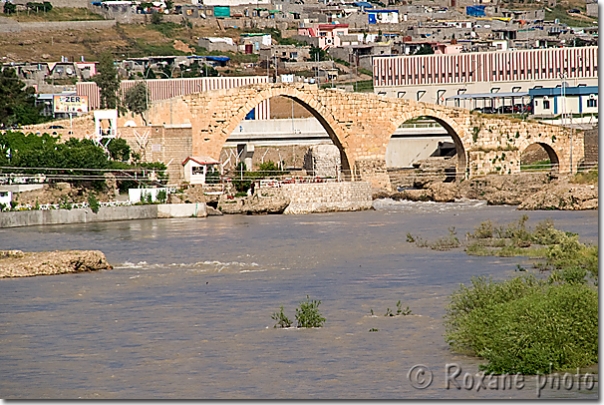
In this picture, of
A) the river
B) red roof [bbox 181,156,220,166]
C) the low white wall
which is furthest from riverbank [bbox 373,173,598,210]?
the low white wall

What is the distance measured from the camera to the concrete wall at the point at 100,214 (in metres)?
32.5

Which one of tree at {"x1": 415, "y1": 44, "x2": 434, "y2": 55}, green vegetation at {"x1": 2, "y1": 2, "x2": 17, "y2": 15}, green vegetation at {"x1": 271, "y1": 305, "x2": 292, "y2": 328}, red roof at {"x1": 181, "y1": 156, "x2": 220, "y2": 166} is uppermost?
green vegetation at {"x1": 2, "y1": 2, "x2": 17, "y2": 15}

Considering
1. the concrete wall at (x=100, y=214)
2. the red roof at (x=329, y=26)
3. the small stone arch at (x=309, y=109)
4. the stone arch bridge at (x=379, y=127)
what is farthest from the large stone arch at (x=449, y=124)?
the red roof at (x=329, y=26)

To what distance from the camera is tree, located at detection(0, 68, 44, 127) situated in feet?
158

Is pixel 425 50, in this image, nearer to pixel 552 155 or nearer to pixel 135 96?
pixel 135 96

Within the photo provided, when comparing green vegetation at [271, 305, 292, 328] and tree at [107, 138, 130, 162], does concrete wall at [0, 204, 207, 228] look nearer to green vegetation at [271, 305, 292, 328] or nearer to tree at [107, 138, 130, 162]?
tree at [107, 138, 130, 162]

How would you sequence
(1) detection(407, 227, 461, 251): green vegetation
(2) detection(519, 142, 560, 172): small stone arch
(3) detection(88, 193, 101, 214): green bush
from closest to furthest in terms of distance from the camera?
(1) detection(407, 227, 461, 251): green vegetation
(3) detection(88, 193, 101, 214): green bush
(2) detection(519, 142, 560, 172): small stone arch

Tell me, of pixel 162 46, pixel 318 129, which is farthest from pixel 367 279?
pixel 162 46

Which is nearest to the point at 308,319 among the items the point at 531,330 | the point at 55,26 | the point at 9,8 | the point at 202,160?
the point at 531,330

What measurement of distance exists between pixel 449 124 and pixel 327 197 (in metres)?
8.81

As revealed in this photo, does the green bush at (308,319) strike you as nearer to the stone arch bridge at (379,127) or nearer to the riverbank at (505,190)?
the riverbank at (505,190)

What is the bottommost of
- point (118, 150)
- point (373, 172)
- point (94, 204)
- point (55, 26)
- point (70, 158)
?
point (94, 204)

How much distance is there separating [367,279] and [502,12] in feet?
330

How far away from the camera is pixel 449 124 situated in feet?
145
